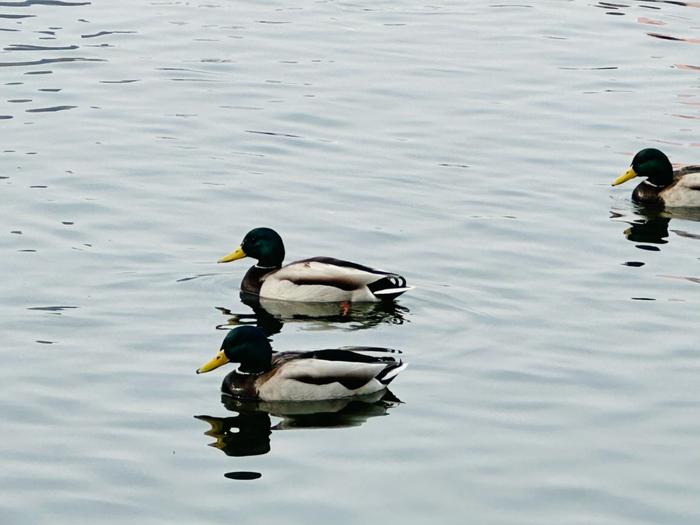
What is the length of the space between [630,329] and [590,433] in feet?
8.86

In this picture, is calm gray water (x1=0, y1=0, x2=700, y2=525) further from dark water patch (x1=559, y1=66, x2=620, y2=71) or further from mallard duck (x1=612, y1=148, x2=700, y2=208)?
mallard duck (x1=612, y1=148, x2=700, y2=208)

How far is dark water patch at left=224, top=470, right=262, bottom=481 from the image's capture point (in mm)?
11359

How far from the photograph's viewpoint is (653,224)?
19.2m

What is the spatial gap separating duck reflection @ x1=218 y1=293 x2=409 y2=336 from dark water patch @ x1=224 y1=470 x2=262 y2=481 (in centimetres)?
360

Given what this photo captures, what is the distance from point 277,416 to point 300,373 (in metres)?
0.40

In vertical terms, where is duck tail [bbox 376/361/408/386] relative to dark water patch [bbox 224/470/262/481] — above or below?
above

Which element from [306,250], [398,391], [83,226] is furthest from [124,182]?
[398,391]

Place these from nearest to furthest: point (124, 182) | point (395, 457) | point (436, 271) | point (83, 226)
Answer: point (395, 457) < point (436, 271) < point (83, 226) < point (124, 182)

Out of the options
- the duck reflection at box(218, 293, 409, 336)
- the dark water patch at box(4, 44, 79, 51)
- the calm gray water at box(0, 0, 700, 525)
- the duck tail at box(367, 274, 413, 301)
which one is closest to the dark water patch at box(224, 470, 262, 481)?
the calm gray water at box(0, 0, 700, 525)

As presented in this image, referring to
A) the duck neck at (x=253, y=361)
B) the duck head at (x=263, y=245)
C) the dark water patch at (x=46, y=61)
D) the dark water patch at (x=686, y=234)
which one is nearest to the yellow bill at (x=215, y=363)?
the duck neck at (x=253, y=361)

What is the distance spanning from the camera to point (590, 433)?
12.2 meters

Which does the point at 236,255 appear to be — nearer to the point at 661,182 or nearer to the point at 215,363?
the point at 215,363

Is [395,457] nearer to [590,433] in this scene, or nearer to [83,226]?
[590,433]

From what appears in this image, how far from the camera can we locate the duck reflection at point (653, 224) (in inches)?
725
